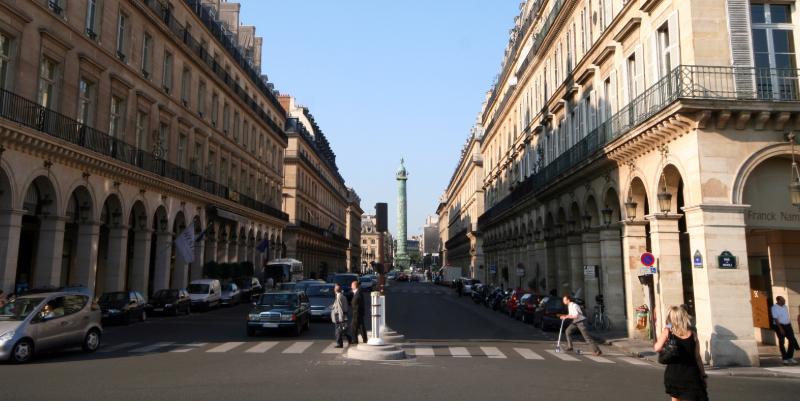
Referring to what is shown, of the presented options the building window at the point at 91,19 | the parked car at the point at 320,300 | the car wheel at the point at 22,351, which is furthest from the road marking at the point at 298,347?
the building window at the point at 91,19

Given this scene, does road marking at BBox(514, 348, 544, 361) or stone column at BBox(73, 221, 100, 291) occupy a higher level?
stone column at BBox(73, 221, 100, 291)

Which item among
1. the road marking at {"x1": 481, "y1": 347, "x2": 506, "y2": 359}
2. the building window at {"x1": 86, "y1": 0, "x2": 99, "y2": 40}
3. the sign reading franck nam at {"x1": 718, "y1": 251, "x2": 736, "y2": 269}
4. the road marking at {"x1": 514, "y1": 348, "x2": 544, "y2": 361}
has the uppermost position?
the building window at {"x1": 86, "y1": 0, "x2": 99, "y2": 40}

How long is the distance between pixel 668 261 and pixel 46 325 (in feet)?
56.5

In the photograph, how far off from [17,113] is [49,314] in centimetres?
1049

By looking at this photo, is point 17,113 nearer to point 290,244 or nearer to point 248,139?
point 248,139

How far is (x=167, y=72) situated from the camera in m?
35.2

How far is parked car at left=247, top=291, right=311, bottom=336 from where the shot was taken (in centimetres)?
1950

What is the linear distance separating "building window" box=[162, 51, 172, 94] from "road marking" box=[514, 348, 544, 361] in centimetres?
2685

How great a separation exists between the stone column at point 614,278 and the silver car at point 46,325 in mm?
17778

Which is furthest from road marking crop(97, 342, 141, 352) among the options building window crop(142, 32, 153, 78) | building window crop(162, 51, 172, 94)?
building window crop(162, 51, 172, 94)

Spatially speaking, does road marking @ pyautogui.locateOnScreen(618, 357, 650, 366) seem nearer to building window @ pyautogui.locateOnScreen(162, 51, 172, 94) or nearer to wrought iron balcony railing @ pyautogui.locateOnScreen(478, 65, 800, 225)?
wrought iron balcony railing @ pyautogui.locateOnScreen(478, 65, 800, 225)

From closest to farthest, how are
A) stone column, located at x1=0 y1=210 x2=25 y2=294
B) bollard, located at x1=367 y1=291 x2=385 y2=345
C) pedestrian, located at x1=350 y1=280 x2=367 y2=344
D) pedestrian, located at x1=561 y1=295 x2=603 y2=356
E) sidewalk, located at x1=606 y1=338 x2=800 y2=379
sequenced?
1. sidewalk, located at x1=606 y1=338 x2=800 y2=379
2. bollard, located at x1=367 y1=291 x2=385 y2=345
3. pedestrian, located at x1=561 y1=295 x2=603 y2=356
4. pedestrian, located at x1=350 y1=280 x2=367 y2=344
5. stone column, located at x1=0 y1=210 x2=25 y2=294

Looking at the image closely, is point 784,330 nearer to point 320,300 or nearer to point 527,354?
point 527,354

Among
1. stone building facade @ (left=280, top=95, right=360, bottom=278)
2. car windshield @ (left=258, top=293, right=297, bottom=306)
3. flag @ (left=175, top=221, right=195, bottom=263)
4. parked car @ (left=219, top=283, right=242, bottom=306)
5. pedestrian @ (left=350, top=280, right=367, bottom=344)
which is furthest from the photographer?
stone building facade @ (left=280, top=95, right=360, bottom=278)
